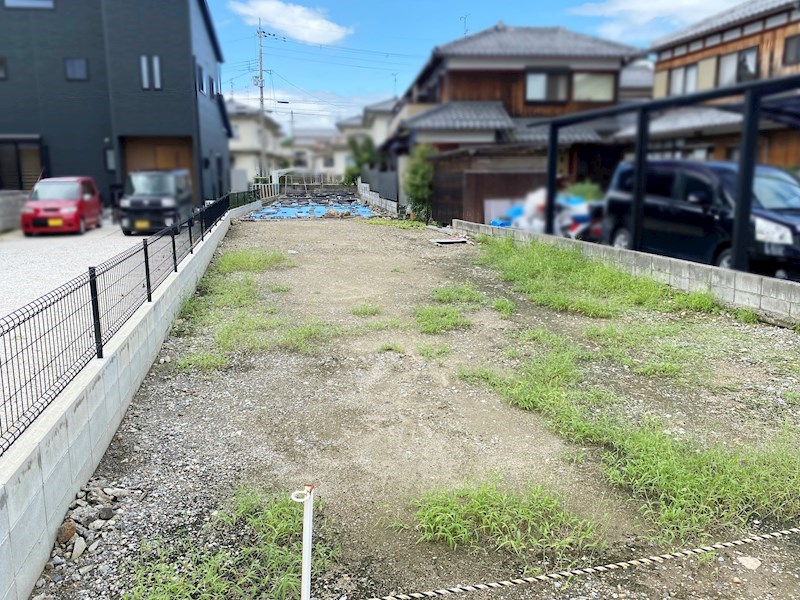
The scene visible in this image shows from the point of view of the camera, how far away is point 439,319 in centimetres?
565

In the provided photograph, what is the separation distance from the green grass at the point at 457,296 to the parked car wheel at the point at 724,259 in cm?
275

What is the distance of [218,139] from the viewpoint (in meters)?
17.5

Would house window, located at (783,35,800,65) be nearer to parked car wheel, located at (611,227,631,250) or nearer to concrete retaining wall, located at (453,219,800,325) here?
parked car wheel, located at (611,227,631,250)

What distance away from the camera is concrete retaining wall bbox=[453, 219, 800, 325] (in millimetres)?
5363

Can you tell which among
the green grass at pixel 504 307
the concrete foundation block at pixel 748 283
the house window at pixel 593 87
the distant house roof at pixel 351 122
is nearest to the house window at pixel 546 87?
the house window at pixel 593 87

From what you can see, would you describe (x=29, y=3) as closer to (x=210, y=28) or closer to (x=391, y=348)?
(x=210, y=28)

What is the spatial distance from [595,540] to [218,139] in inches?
689

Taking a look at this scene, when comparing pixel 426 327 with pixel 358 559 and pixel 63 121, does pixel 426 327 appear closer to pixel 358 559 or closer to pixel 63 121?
pixel 358 559

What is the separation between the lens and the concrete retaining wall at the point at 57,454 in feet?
6.23

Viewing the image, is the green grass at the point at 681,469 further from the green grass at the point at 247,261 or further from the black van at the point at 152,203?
the black van at the point at 152,203

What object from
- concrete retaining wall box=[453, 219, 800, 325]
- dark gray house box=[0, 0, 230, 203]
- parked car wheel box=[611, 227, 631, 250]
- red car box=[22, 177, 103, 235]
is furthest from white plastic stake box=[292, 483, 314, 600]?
dark gray house box=[0, 0, 230, 203]

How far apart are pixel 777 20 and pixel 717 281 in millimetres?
6112

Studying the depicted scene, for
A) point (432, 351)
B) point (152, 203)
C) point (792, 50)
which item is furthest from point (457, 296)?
point (152, 203)

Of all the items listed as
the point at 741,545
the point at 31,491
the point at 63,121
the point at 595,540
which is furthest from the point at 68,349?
the point at 63,121
